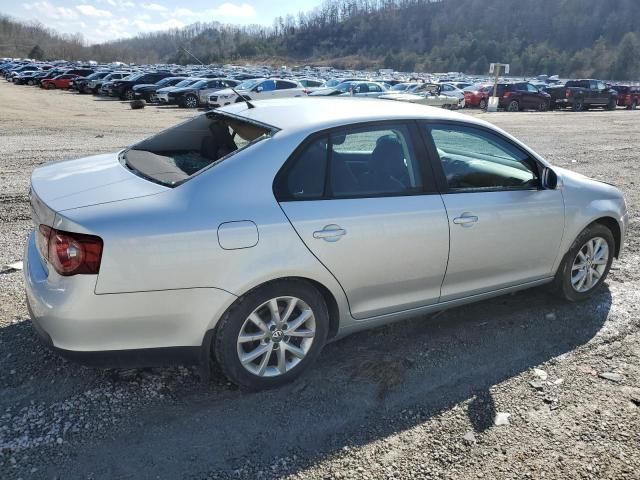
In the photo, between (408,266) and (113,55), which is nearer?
(408,266)

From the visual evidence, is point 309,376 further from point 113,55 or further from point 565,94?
point 113,55

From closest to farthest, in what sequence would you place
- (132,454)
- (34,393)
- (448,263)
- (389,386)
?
(132,454) < (34,393) < (389,386) < (448,263)

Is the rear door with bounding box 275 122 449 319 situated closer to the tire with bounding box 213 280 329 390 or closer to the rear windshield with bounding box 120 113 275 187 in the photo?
the tire with bounding box 213 280 329 390

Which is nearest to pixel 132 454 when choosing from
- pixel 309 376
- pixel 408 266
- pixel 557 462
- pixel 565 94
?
pixel 309 376

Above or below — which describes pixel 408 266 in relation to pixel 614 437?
above

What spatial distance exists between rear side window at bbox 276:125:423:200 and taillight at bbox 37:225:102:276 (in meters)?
1.00

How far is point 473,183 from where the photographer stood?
12.5 ft

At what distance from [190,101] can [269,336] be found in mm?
27149

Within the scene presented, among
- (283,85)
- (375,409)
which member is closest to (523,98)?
(283,85)

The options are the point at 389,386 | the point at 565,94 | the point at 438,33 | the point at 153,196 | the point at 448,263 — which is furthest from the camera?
the point at 438,33

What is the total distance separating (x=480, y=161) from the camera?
4.09 meters

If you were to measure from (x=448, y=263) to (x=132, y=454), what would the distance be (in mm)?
2221

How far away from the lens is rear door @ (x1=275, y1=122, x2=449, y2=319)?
10.2 ft

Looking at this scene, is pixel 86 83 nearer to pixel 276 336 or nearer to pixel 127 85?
pixel 127 85
